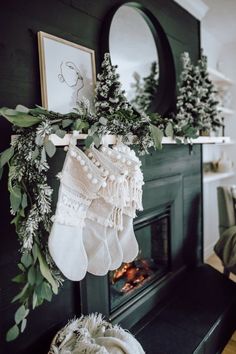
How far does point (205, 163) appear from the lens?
313cm

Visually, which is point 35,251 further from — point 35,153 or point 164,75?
point 164,75

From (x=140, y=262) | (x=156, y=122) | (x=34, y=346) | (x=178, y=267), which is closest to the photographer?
(x=34, y=346)

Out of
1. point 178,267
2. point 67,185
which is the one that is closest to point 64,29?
point 67,185

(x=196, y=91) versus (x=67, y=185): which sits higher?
(x=196, y=91)

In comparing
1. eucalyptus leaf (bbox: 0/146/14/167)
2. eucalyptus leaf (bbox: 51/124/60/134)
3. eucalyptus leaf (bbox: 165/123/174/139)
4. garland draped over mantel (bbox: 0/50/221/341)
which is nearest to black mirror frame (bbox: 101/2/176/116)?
eucalyptus leaf (bbox: 165/123/174/139)

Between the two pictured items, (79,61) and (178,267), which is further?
(178,267)

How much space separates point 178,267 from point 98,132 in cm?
141

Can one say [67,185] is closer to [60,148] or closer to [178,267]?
[60,148]

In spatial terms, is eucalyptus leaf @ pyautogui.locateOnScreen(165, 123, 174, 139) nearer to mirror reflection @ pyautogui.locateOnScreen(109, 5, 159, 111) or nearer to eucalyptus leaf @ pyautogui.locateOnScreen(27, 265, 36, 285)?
mirror reflection @ pyautogui.locateOnScreen(109, 5, 159, 111)

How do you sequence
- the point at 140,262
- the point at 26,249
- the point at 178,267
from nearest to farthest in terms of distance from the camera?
the point at 26,249 < the point at 140,262 < the point at 178,267

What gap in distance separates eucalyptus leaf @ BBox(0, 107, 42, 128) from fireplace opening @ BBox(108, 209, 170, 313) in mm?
916

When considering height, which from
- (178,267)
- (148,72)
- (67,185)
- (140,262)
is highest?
(148,72)

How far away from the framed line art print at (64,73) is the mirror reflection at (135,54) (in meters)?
0.26

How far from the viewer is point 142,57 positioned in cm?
185
